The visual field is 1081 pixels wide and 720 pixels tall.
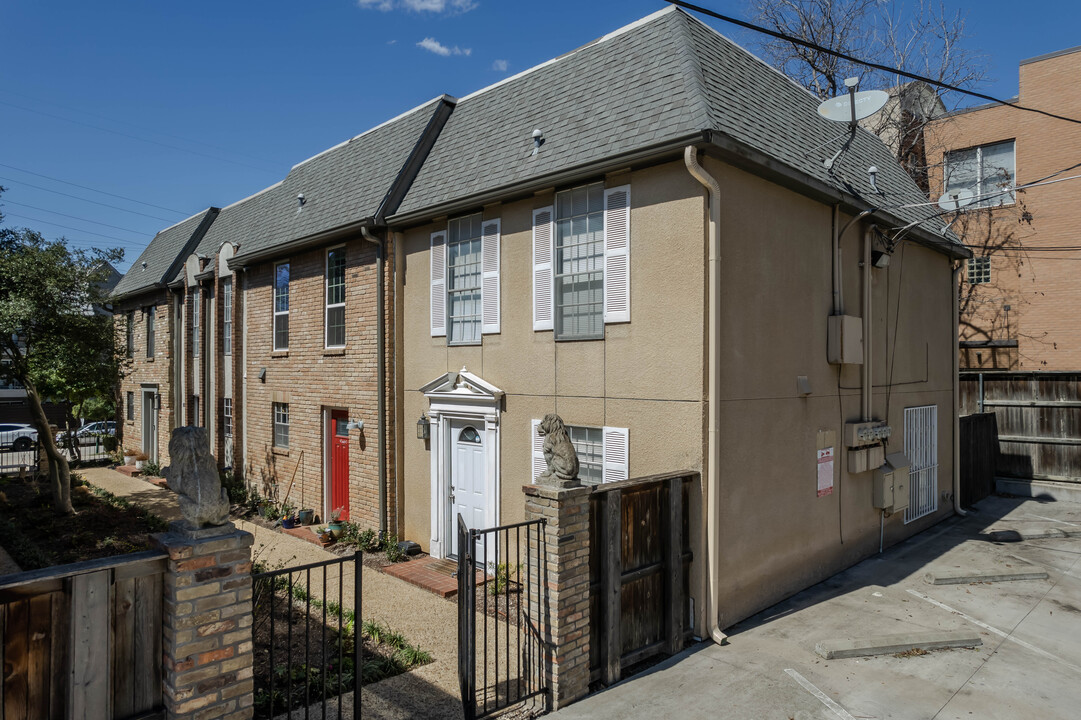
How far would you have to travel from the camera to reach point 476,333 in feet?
33.1

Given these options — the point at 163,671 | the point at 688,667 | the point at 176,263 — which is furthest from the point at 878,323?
the point at 176,263

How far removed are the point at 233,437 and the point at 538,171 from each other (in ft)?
37.6

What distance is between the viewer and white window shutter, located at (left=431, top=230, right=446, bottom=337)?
10.5 m

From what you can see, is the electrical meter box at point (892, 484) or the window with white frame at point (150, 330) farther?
the window with white frame at point (150, 330)

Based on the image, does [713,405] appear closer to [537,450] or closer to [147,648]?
[537,450]

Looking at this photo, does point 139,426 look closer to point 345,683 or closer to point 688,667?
point 345,683

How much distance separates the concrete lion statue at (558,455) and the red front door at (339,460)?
24.7ft

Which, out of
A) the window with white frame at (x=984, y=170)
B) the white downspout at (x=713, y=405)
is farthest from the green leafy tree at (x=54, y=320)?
the window with white frame at (x=984, y=170)

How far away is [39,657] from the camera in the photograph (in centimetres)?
357

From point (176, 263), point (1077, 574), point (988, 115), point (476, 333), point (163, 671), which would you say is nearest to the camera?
point (163, 671)

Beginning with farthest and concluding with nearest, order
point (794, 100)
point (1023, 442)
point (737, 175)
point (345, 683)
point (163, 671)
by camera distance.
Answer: point (1023, 442)
point (794, 100)
point (737, 175)
point (345, 683)
point (163, 671)

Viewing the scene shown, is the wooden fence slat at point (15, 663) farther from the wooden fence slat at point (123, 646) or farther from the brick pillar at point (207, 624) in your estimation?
the brick pillar at point (207, 624)

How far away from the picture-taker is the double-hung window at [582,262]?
797 cm

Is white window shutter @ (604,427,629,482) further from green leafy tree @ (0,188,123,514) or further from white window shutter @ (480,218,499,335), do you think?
green leafy tree @ (0,188,123,514)
